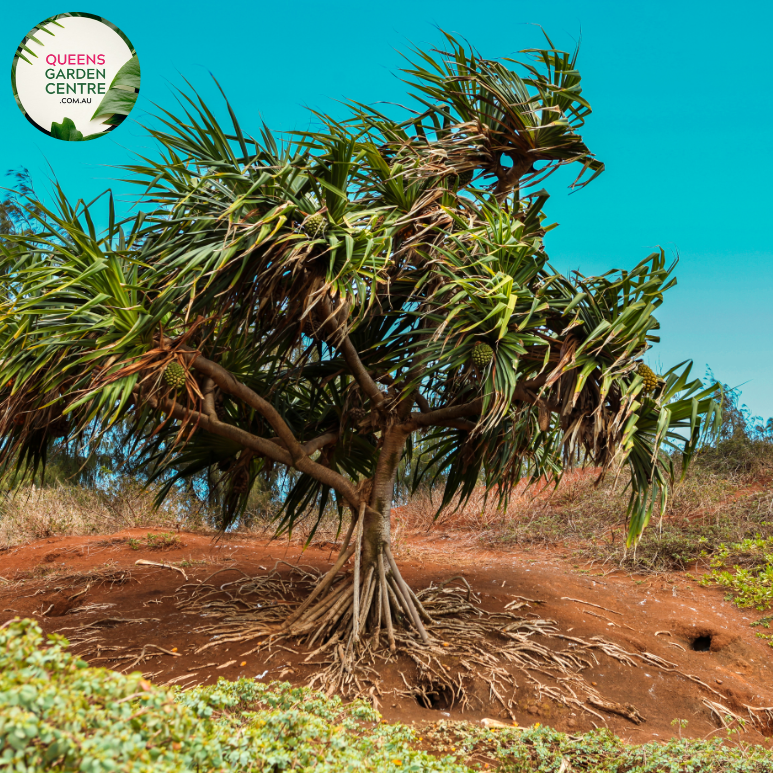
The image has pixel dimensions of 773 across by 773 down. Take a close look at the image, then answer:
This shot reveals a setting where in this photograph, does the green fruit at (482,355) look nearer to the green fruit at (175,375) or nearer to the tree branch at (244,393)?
the tree branch at (244,393)

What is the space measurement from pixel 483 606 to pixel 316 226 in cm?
385

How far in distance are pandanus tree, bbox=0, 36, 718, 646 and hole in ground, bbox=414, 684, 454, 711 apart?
1.79ft

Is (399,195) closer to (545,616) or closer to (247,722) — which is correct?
(247,722)

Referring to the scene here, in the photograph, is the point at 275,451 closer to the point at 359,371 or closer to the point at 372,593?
the point at 359,371

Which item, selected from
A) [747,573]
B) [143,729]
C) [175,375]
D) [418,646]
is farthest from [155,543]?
[143,729]

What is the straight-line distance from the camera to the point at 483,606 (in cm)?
605

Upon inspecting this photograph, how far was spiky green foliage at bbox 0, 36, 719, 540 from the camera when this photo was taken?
4.06 m

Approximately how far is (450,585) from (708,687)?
2526mm

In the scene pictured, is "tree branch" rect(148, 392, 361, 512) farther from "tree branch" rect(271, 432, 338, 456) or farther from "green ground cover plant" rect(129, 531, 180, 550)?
"green ground cover plant" rect(129, 531, 180, 550)

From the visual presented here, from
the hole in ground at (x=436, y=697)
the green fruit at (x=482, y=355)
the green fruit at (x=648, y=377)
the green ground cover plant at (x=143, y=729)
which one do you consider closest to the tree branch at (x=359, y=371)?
the green fruit at (x=482, y=355)

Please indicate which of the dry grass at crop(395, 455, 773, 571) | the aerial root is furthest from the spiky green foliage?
the dry grass at crop(395, 455, 773, 571)

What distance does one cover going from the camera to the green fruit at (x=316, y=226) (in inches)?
165

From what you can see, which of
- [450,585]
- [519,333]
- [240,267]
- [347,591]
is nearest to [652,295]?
[519,333]

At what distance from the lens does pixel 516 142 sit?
215 inches
